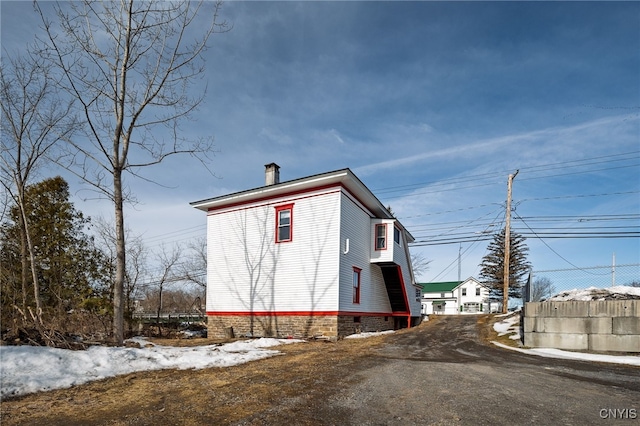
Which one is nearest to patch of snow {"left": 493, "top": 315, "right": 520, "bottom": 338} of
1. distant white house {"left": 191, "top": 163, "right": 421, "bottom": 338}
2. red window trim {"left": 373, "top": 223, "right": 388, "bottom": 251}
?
distant white house {"left": 191, "top": 163, "right": 421, "bottom": 338}

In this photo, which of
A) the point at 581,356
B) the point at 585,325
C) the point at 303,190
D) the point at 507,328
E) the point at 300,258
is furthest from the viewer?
the point at 303,190

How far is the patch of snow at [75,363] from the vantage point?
621 cm

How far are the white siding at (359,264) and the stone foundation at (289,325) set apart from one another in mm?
641

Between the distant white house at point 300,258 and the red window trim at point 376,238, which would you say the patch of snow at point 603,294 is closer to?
the distant white house at point 300,258

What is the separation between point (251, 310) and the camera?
18422 mm

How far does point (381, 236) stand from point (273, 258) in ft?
20.0

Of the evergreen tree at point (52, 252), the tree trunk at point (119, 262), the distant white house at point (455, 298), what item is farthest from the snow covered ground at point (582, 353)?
the distant white house at point (455, 298)

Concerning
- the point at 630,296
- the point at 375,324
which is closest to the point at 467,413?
the point at 630,296

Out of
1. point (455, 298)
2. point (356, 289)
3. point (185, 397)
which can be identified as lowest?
point (455, 298)

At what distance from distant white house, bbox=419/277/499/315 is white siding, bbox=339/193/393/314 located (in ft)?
143

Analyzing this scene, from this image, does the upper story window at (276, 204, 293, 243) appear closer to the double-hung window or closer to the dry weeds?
the double-hung window

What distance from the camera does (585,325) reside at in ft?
38.6

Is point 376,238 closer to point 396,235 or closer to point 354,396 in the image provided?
point 396,235

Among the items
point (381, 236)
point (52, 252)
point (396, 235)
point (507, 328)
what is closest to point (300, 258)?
point (381, 236)
